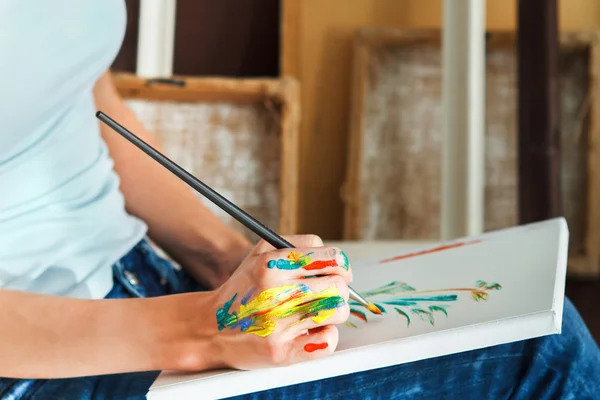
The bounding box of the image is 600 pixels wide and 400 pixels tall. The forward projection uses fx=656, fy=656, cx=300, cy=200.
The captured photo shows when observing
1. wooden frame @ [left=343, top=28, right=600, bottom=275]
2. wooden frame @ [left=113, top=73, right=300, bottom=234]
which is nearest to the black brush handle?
wooden frame @ [left=113, top=73, right=300, bottom=234]

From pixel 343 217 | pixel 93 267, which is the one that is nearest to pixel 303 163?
pixel 343 217

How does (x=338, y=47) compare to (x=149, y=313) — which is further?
(x=338, y=47)

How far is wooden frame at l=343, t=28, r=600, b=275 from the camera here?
1.60 meters

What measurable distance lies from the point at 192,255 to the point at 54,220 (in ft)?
0.56

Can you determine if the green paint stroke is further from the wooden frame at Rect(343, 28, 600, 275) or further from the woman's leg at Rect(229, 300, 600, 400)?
the wooden frame at Rect(343, 28, 600, 275)

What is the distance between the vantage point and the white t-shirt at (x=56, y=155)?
62 cm

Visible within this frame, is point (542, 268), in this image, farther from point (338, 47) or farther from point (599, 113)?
point (338, 47)

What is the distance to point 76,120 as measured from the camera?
28.2 inches

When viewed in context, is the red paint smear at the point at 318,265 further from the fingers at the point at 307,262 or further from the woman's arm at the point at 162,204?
the woman's arm at the point at 162,204

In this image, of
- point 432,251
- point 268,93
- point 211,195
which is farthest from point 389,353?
point 268,93

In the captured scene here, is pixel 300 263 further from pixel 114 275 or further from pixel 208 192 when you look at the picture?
pixel 114 275

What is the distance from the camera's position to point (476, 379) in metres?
0.50

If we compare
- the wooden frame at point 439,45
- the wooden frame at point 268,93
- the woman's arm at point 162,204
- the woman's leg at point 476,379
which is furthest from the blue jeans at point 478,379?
the wooden frame at point 439,45

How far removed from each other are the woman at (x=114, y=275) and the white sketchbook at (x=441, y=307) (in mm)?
18
